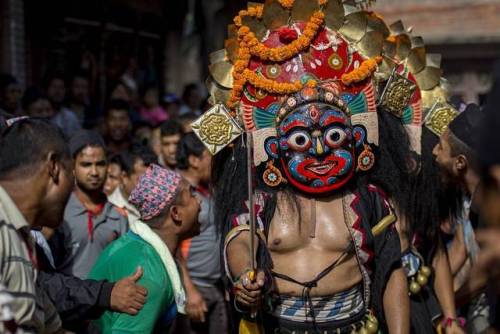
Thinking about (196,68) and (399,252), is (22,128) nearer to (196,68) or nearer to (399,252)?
(399,252)

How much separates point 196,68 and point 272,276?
11707mm

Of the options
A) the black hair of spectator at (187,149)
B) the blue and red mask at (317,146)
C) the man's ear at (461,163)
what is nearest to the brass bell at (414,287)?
the man's ear at (461,163)

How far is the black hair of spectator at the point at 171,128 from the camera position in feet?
27.0

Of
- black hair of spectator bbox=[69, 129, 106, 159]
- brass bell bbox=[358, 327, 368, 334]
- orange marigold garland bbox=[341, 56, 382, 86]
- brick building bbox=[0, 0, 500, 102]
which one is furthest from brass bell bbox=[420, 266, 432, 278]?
brick building bbox=[0, 0, 500, 102]

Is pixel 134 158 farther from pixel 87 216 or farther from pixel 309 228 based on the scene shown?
pixel 309 228

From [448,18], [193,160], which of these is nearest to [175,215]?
[193,160]

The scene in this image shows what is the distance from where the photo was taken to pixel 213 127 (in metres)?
5.34

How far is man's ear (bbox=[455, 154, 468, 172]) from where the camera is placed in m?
5.97

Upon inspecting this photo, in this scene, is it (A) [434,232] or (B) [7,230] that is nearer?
(B) [7,230]

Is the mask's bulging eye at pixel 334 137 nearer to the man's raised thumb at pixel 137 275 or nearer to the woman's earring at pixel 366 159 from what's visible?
the woman's earring at pixel 366 159

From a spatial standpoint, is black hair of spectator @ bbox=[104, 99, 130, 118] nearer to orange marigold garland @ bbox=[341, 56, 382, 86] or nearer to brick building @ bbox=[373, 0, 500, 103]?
orange marigold garland @ bbox=[341, 56, 382, 86]

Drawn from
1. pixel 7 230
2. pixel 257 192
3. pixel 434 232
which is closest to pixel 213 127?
pixel 257 192

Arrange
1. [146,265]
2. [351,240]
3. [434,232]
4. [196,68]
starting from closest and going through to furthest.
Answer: [146,265] → [351,240] → [434,232] → [196,68]

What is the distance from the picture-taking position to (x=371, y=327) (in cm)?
518
